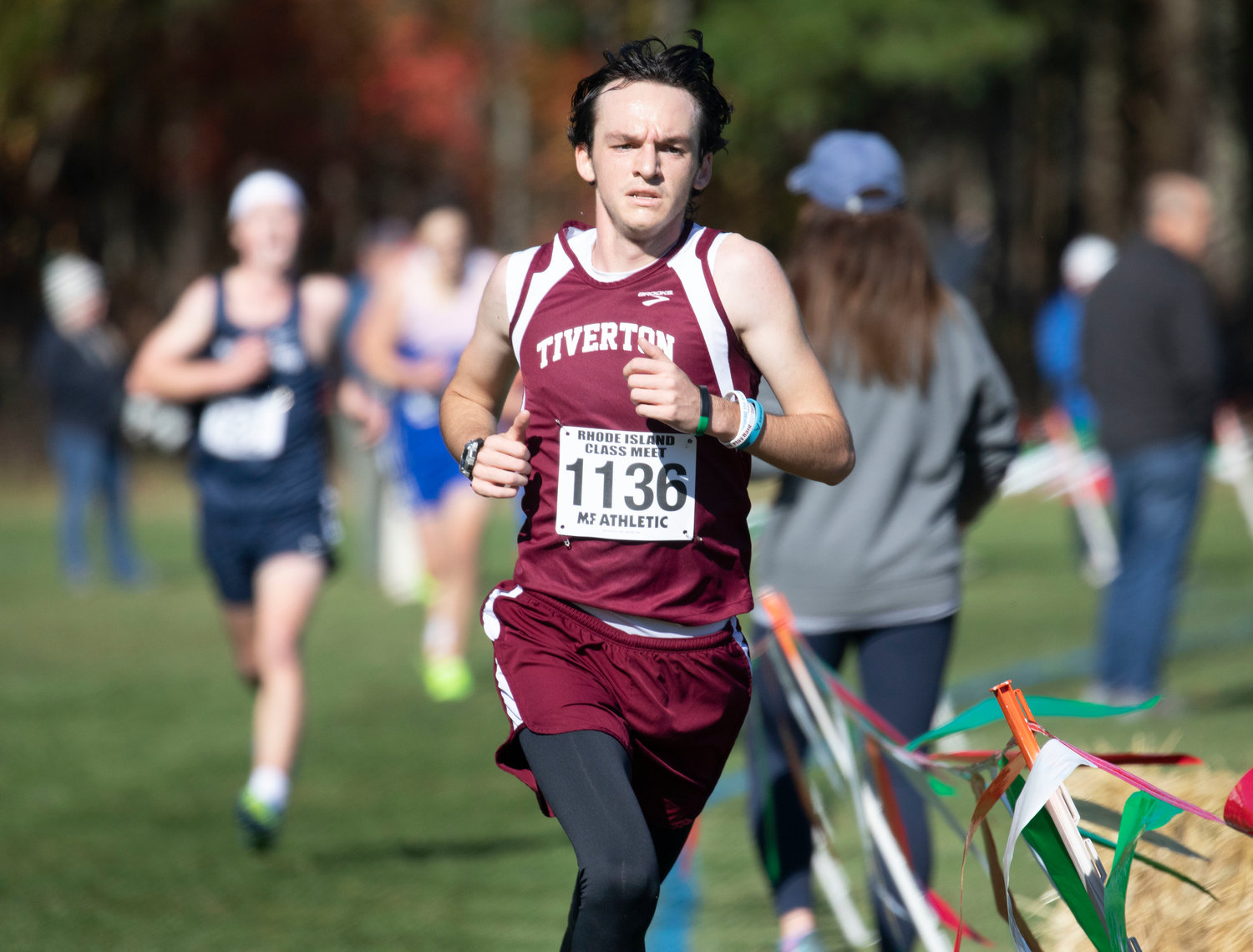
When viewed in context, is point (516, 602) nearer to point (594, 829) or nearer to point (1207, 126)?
point (594, 829)

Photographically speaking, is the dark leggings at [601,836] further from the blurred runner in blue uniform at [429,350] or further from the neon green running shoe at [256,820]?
the blurred runner in blue uniform at [429,350]

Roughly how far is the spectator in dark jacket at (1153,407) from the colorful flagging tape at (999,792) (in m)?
4.09

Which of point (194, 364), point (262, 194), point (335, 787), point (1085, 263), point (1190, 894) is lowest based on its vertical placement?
point (335, 787)

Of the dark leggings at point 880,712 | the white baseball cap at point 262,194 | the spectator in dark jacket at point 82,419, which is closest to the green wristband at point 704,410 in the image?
the dark leggings at point 880,712

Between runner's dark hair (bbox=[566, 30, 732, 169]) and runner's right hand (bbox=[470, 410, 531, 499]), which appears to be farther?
runner's dark hair (bbox=[566, 30, 732, 169])

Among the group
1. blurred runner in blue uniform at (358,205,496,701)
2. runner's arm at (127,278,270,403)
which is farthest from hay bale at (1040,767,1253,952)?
blurred runner in blue uniform at (358,205,496,701)

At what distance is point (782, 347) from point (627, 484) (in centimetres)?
41

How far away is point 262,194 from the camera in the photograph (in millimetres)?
6109

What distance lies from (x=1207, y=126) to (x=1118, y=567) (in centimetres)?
1869

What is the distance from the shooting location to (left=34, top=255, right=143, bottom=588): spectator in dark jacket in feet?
45.7

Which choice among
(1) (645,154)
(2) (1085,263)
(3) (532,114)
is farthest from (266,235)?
(3) (532,114)

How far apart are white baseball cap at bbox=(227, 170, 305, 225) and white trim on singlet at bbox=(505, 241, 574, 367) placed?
2.87 metres

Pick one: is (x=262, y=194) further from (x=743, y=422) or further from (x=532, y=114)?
(x=532, y=114)

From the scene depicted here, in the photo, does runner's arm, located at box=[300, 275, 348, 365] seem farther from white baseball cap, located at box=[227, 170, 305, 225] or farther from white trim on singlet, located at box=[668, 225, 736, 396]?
white trim on singlet, located at box=[668, 225, 736, 396]
